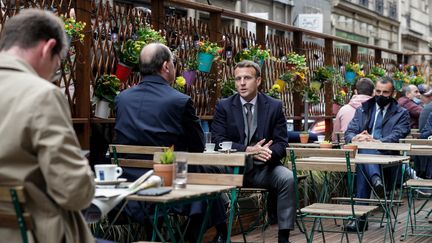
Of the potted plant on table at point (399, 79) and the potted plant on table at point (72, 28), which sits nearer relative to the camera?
the potted plant on table at point (72, 28)

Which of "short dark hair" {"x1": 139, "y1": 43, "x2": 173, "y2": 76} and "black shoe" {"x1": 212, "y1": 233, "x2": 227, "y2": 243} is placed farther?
"black shoe" {"x1": 212, "y1": 233, "x2": 227, "y2": 243}

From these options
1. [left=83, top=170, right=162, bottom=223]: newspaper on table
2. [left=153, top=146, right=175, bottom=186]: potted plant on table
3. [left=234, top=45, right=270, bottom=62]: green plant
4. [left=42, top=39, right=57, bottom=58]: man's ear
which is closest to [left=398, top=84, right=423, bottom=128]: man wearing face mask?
[left=234, top=45, right=270, bottom=62]: green plant

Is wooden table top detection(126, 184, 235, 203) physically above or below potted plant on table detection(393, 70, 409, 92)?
below

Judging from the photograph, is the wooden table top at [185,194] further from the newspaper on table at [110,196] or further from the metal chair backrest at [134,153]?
the metal chair backrest at [134,153]

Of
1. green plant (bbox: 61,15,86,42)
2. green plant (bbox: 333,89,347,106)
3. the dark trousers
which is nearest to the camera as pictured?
the dark trousers

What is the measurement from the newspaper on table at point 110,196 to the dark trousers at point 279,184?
3060mm

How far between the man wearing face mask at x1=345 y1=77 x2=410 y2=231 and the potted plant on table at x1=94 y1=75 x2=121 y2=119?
9.42ft

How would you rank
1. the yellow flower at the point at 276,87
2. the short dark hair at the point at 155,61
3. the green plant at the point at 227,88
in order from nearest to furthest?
the short dark hair at the point at 155,61, the green plant at the point at 227,88, the yellow flower at the point at 276,87

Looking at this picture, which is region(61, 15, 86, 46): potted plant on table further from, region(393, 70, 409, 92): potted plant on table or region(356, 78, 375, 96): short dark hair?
region(393, 70, 409, 92): potted plant on table

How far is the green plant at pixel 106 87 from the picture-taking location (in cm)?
885

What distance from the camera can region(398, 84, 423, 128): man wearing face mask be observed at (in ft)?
51.9

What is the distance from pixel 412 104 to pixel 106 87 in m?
8.33

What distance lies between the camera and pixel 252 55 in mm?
12141

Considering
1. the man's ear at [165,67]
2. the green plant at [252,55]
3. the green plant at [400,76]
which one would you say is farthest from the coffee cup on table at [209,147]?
the green plant at [400,76]
